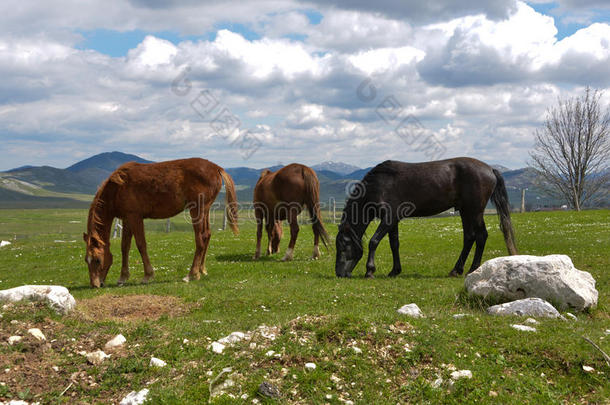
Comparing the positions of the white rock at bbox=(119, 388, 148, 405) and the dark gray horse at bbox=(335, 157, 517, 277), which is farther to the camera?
the dark gray horse at bbox=(335, 157, 517, 277)

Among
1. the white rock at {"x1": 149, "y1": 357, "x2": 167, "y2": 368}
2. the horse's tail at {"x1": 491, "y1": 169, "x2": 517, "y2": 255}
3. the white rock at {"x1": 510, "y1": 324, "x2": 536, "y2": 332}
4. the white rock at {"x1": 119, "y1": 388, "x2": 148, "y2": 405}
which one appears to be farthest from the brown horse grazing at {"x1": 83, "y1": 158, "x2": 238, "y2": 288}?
the white rock at {"x1": 510, "y1": 324, "x2": 536, "y2": 332}

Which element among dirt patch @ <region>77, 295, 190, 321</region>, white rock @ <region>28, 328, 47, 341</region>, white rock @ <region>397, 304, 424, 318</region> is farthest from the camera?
dirt patch @ <region>77, 295, 190, 321</region>

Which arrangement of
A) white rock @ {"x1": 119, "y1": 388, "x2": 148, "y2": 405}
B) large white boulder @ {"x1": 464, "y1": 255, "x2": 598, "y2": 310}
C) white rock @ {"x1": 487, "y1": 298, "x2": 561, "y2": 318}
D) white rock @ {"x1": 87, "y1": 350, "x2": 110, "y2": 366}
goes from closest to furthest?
white rock @ {"x1": 119, "y1": 388, "x2": 148, "y2": 405} < white rock @ {"x1": 87, "y1": 350, "x2": 110, "y2": 366} < white rock @ {"x1": 487, "y1": 298, "x2": 561, "y2": 318} < large white boulder @ {"x1": 464, "y1": 255, "x2": 598, "y2": 310}

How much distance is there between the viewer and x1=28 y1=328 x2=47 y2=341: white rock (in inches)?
283

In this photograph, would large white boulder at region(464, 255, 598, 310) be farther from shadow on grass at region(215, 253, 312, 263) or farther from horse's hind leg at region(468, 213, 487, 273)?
shadow on grass at region(215, 253, 312, 263)

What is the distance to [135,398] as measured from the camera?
18.6 ft

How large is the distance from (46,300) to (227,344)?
394 cm

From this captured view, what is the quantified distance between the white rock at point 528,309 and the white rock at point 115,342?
21.5ft

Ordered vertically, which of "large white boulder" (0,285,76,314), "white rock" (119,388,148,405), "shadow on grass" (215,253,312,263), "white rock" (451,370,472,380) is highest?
"large white boulder" (0,285,76,314)

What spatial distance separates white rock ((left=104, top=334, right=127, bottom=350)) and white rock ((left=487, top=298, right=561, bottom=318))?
21.5 feet

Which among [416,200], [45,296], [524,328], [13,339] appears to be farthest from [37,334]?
[416,200]

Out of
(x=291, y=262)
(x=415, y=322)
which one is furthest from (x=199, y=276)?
(x=415, y=322)

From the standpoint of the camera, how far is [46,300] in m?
8.52

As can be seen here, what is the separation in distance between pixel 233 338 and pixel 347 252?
728 centimetres
